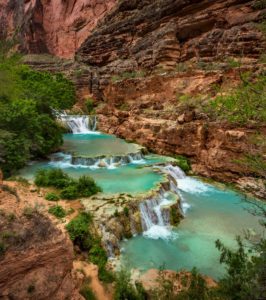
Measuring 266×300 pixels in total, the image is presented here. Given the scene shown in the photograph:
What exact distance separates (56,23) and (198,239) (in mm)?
56352

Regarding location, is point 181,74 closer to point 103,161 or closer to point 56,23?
point 103,161

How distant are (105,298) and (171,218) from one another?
504 cm

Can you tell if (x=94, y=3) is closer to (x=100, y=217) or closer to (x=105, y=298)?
(x=100, y=217)

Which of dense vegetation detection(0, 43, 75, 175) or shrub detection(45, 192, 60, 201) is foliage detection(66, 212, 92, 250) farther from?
dense vegetation detection(0, 43, 75, 175)

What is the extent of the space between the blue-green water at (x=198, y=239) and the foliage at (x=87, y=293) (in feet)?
6.33

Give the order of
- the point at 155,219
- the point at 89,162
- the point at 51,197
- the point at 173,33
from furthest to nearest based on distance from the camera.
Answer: the point at 173,33 < the point at 89,162 < the point at 155,219 < the point at 51,197

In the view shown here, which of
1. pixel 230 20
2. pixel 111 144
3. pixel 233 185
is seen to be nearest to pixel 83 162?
pixel 111 144

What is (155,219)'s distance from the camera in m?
11.3


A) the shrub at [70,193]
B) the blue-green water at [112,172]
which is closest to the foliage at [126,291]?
the shrub at [70,193]

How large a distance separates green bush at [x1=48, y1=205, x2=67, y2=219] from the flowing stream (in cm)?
179

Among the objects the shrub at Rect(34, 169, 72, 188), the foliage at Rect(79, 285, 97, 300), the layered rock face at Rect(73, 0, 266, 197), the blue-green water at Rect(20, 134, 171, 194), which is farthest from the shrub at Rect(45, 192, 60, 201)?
the layered rock face at Rect(73, 0, 266, 197)

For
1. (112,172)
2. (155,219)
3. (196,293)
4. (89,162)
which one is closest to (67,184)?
(112,172)

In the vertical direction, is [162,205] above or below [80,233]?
below

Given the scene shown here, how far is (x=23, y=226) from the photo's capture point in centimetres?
461
